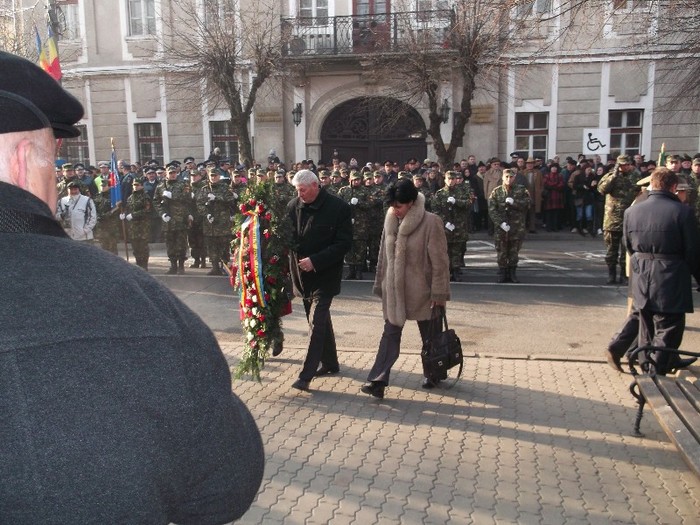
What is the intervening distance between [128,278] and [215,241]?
1203 centimetres

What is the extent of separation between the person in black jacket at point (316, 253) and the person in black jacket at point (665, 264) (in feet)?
8.48

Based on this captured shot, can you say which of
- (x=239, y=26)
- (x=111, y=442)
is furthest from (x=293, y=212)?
(x=239, y=26)

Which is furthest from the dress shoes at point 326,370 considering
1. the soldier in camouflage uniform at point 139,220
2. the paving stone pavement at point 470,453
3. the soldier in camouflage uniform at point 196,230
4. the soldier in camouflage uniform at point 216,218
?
the soldier in camouflage uniform at point 139,220

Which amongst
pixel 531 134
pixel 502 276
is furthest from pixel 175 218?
pixel 531 134

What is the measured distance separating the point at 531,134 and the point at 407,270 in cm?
1780

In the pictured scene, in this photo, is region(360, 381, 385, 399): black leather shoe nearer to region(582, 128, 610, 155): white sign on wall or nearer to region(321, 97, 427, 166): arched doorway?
region(582, 128, 610, 155): white sign on wall

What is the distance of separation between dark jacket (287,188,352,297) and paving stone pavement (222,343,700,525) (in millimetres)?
945

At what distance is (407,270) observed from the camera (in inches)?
235

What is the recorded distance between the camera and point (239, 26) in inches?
806

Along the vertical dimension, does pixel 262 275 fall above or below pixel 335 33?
below

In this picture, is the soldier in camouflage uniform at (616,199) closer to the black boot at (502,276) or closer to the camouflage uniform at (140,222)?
the black boot at (502,276)

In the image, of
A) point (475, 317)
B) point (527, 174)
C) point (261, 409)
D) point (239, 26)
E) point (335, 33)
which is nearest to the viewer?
point (261, 409)

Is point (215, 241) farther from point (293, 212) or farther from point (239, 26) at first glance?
point (239, 26)

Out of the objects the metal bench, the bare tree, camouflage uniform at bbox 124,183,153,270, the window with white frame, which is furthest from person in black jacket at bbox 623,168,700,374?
the window with white frame
